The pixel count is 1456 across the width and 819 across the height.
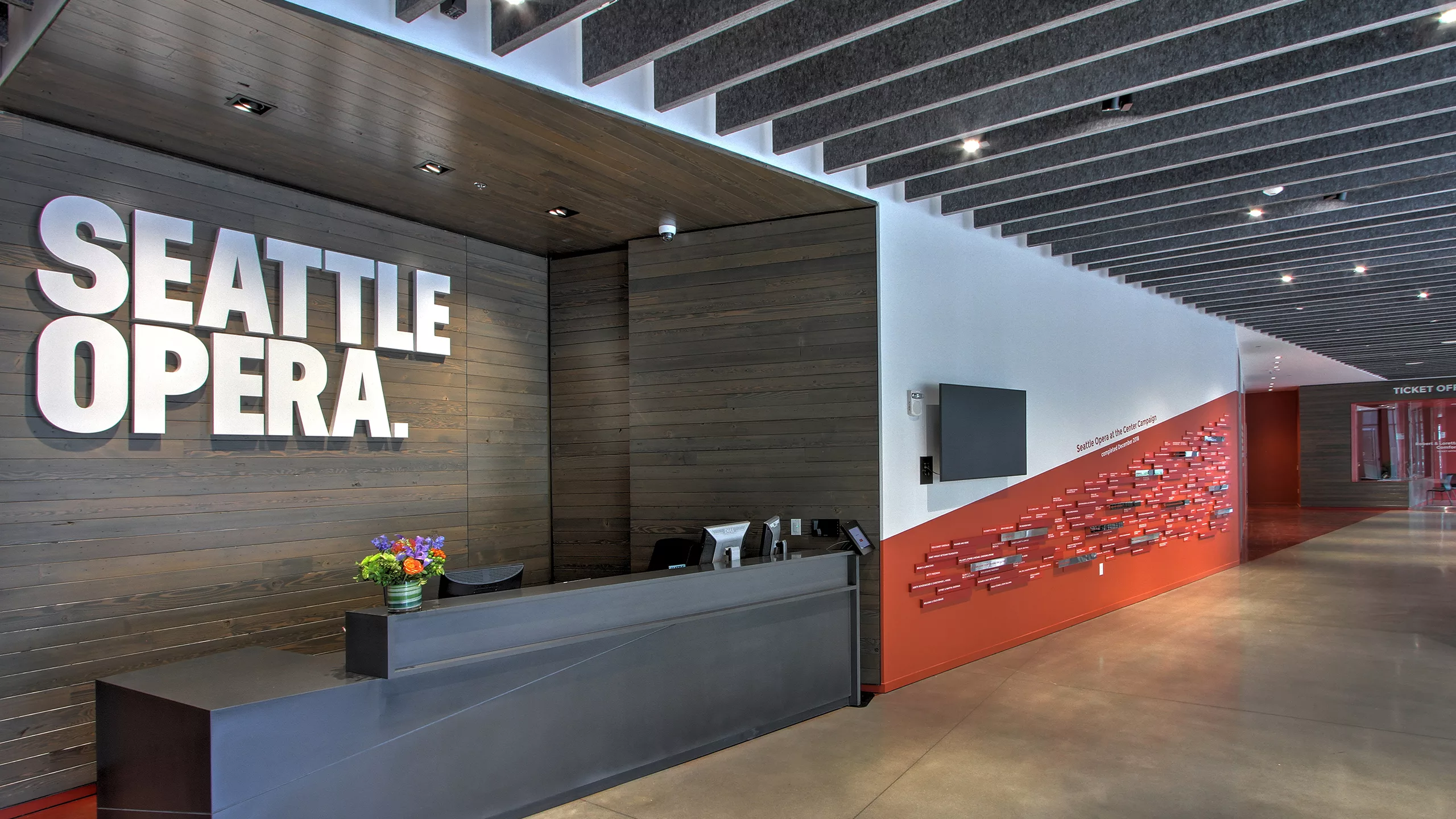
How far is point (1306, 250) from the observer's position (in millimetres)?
6883

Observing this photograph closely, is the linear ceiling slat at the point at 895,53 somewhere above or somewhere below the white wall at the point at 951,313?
above

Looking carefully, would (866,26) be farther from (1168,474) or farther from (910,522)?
(1168,474)

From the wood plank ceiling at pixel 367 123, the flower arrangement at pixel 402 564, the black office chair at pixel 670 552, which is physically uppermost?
the wood plank ceiling at pixel 367 123

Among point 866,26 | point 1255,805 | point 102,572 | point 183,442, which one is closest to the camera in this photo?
point 866,26

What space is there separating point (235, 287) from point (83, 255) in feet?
2.23

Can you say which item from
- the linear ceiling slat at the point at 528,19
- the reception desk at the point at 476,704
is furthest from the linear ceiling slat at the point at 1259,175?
the linear ceiling slat at the point at 528,19

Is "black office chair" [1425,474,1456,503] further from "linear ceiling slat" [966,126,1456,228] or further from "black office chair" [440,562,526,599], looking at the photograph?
"black office chair" [440,562,526,599]

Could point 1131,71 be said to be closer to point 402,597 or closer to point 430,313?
point 402,597

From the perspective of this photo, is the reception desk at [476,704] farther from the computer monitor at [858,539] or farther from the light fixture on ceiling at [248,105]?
the light fixture on ceiling at [248,105]

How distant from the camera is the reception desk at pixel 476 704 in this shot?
2832 mm

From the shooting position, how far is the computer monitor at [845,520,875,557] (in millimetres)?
5188

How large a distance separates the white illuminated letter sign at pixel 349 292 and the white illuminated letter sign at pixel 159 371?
82cm

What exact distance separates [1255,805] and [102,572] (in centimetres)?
538

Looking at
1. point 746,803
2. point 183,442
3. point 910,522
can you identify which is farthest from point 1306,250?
point 183,442
